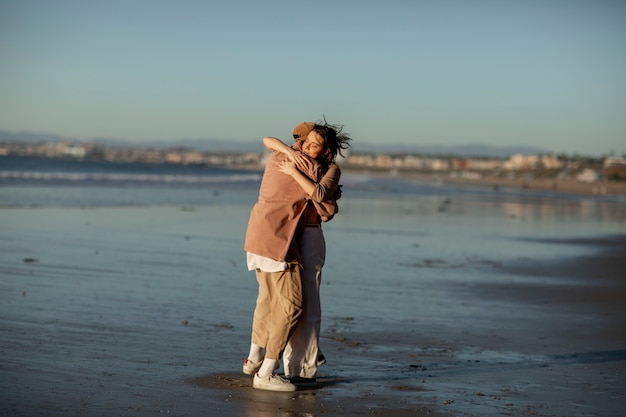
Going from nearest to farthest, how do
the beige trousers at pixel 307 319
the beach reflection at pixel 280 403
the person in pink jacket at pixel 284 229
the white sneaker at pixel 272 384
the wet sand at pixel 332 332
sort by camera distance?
the beach reflection at pixel 280 403, the wet sand at pixel 332 332, the white sneaker at pixel 272 384, the person in pink jacket at pixel 284 229, the beige trousers at pixel 307 319

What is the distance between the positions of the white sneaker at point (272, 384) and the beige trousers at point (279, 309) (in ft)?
0.47

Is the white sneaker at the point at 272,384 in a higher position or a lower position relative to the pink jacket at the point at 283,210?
lower

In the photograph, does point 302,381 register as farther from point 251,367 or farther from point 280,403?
point 280,403

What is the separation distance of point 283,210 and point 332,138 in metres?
0.59

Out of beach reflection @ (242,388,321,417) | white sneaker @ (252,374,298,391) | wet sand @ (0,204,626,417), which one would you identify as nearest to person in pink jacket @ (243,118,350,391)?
white sneaker @ (252,374,298,391)

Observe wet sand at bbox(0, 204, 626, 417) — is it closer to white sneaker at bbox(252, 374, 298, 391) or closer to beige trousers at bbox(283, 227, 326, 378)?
white sneaker at bbox(252, 374, 298, 391)

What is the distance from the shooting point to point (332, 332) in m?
8.20

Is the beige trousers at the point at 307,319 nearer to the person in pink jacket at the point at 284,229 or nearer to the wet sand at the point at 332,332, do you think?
the person in pink jacket at the point at 284,229

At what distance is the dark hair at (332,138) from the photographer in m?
6.39

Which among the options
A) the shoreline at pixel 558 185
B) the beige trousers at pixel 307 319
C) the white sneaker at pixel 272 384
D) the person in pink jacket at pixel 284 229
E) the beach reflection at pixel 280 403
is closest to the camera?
the beach reflection at pixel 280 403

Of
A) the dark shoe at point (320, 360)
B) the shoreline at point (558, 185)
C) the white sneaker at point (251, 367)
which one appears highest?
the dark shoe at point (320, 360)

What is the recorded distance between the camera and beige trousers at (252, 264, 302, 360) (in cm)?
624


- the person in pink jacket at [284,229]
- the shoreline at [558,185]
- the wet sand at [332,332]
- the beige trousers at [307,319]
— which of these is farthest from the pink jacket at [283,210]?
the shoreline at [558,185]

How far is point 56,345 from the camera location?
6938 millimetres
